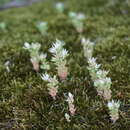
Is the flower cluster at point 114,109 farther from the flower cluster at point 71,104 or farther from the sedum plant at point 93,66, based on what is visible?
the sedum plant at point 93,66

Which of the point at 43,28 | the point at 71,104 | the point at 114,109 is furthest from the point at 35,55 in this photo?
the point at 114,109

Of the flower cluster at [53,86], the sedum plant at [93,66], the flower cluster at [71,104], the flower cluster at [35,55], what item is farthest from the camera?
the flower cluster at [35,55]

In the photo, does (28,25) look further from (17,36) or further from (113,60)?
(113,60)

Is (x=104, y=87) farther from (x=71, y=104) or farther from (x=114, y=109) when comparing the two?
(x=71, y=104)

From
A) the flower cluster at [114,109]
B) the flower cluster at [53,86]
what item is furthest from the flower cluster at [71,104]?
the flower cluster at [114,109]

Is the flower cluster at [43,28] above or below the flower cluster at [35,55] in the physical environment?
above

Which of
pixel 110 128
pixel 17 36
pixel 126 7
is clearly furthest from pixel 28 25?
pixel 110 128
